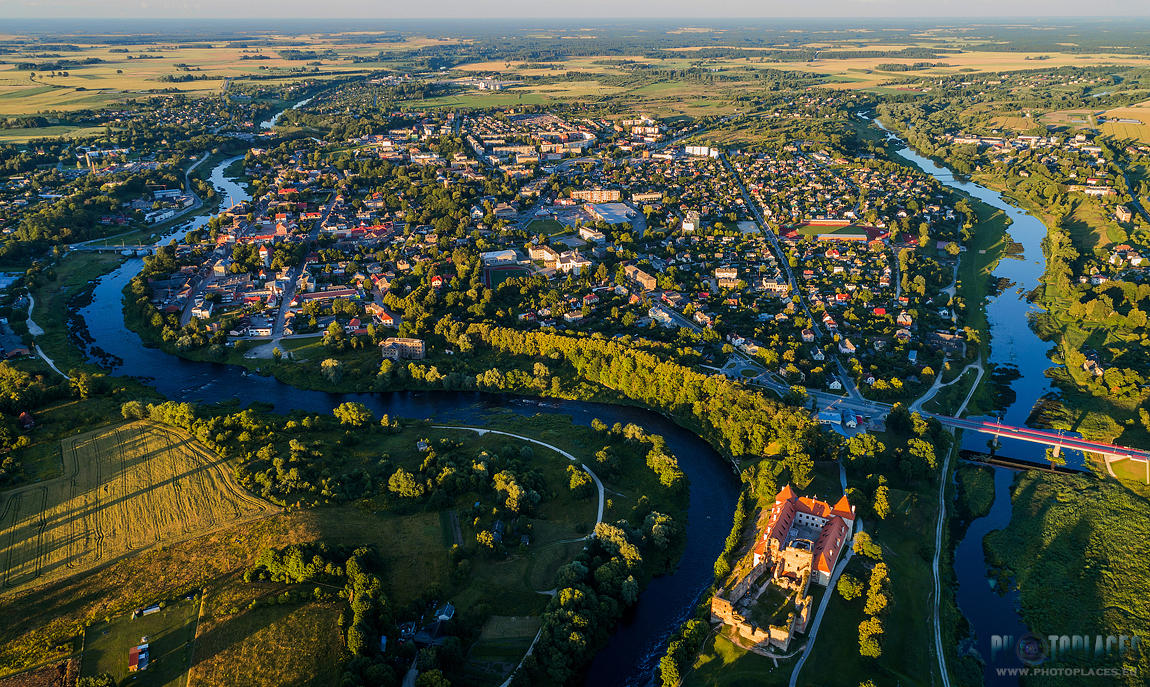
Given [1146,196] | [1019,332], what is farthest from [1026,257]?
[1146,196]

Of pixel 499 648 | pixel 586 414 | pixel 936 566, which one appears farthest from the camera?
pixel 586 414

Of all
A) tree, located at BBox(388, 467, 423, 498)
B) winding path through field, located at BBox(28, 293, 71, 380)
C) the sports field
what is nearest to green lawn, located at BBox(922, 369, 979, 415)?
tree, located at BBox(388, 467, 423, 498)

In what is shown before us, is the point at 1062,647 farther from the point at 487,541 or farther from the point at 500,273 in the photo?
the point at 500,273

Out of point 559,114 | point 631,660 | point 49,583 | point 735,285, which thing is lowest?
point 631,660

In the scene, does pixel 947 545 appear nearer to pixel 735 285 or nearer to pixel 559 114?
pixel 735 285

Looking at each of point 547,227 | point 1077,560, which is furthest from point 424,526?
point 547,227
